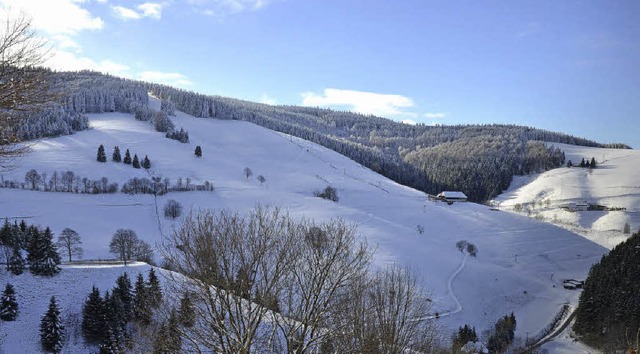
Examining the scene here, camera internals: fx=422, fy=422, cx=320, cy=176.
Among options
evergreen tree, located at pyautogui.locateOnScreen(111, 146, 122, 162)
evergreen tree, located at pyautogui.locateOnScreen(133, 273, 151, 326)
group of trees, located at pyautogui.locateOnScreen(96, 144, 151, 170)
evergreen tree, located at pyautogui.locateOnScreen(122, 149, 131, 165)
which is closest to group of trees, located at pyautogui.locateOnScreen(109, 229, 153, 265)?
evergreen tree, located at pyautogui.locateOnScreen(133, 273, 151, 326)

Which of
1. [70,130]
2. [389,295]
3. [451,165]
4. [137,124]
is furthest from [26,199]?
[451,165]

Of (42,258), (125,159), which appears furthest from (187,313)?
(125,159)

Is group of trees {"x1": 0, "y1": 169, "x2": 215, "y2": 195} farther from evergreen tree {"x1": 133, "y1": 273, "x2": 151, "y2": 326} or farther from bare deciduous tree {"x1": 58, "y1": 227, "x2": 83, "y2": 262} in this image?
evergreen tree {"x1": 133, "y1": 273, "x2": 151, "y2": 326}

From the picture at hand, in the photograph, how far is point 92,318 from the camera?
32875 mm

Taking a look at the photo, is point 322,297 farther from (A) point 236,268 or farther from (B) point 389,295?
(B) point 389,295

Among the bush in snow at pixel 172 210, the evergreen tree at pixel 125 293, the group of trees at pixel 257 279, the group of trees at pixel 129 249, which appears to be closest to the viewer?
the group of trees at pixel 257 279

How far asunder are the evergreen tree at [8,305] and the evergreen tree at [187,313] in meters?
31.8

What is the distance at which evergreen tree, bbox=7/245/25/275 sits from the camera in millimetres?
37656

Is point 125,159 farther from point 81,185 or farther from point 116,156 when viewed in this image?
point 81,185

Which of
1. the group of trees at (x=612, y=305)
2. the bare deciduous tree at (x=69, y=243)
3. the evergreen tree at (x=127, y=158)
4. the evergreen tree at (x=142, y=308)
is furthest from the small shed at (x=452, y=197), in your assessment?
the evergreen tree at (x=142, y=308)

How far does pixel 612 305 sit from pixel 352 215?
1832 inches

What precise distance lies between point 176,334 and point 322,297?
326 cm

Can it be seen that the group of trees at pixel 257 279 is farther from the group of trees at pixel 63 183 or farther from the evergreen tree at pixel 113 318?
the group of trees at pixel 63 183

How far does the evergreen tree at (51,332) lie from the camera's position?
30.9 meters
